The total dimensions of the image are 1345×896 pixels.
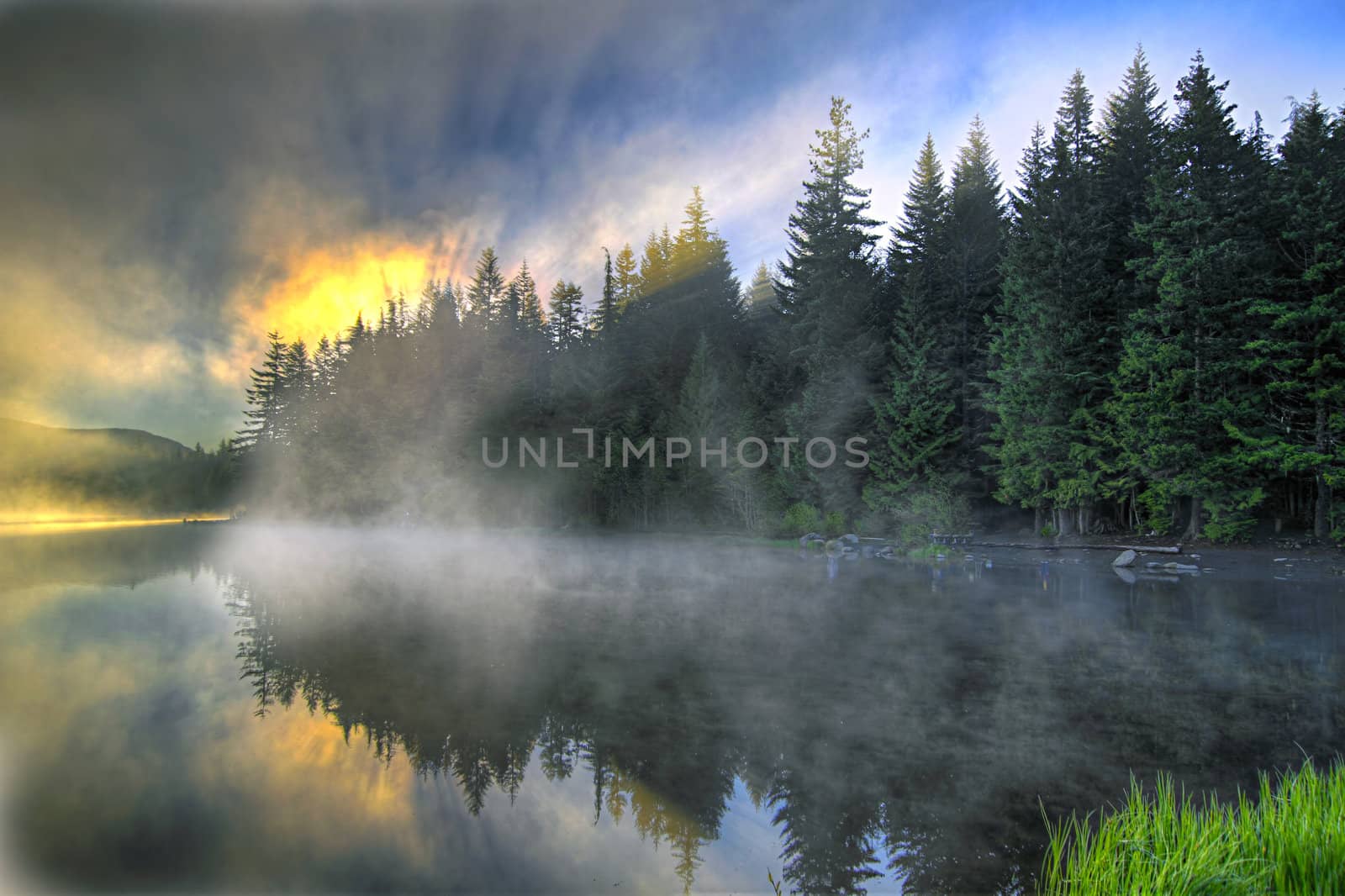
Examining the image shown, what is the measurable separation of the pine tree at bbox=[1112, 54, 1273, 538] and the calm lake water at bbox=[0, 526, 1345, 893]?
8257 millimetres

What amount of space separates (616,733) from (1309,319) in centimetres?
2304

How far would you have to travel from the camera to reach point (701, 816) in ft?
14.8

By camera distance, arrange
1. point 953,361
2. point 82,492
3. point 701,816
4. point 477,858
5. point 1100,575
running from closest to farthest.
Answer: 1. point 477,858
2. point 701,816
3. point 1100,575
4. point 953,361
5. point 82,492

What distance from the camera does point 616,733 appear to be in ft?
19.3

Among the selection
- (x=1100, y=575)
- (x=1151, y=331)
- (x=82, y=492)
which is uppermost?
(x=1151, y=331)

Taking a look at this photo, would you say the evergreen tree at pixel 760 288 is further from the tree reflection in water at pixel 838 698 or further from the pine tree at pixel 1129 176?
the tree reflection in water at pixel 838 698

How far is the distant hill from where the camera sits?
18.6 m

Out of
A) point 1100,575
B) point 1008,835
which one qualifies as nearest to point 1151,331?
point 1100,575

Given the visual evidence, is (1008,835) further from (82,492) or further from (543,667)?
(82,492)

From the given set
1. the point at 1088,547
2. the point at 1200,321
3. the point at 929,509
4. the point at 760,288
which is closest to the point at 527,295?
the point at 760,288

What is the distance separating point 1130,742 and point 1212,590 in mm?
11272

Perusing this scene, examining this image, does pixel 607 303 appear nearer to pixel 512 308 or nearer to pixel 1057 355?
pixel 512 308

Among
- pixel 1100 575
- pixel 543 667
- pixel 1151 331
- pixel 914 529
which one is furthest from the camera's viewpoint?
pixel 914 529

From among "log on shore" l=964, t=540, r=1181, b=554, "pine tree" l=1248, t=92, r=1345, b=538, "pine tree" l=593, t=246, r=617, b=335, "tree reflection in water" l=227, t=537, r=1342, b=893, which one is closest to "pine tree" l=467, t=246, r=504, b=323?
"pine tree" l=593, t=246, r=617, b=335
